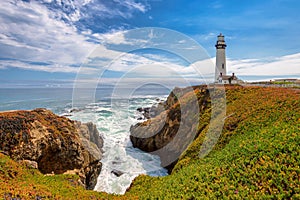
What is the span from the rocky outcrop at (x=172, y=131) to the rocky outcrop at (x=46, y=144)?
32.4ft

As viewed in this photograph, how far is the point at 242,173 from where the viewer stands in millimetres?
9070

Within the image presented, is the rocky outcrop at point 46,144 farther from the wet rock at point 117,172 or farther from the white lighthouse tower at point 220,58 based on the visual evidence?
the white lighthouse tower at point 220,58

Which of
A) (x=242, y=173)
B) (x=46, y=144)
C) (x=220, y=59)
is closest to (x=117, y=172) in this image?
(x=46, y=144)

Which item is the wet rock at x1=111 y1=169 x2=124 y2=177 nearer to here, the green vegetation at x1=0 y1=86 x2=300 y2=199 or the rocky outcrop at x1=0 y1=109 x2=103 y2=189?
the rocky outcrop at x1=0 y1=109 x2=103 y2=189

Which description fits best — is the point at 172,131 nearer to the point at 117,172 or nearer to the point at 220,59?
the point at 117,172

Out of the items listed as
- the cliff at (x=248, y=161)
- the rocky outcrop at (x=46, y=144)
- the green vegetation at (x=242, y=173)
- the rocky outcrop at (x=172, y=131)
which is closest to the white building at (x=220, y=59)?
the rocky outcrop at (x=172, y=131)

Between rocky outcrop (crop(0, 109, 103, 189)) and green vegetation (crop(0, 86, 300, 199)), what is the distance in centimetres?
219

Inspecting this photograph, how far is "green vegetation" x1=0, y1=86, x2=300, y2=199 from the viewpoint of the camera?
7930mm

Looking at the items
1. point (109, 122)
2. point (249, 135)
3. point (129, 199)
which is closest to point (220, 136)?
point (249, 135)

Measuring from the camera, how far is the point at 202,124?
21.9 m

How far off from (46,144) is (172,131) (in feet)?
55.4

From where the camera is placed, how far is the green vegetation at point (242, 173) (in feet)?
26.0

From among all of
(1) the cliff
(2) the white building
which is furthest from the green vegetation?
(2) the white building

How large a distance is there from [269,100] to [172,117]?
14.6 m
